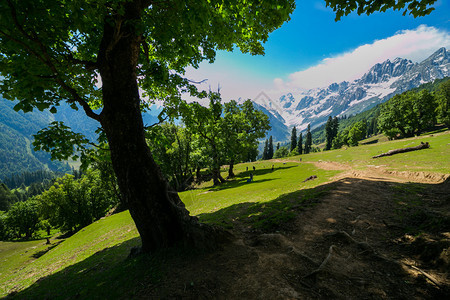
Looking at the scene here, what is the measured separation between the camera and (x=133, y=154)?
6078 millimetres

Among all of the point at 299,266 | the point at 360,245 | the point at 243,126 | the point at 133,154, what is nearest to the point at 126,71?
the point at 133,154

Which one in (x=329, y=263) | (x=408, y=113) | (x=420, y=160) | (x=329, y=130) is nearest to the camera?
(x=329, y=263)

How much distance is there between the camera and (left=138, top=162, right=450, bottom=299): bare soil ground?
414cm

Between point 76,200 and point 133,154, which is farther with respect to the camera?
point 76,200

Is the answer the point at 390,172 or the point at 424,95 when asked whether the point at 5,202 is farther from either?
the point at 424,95

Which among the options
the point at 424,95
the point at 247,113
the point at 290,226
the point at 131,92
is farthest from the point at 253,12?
the point at 424,95

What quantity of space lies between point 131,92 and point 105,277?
6436mm

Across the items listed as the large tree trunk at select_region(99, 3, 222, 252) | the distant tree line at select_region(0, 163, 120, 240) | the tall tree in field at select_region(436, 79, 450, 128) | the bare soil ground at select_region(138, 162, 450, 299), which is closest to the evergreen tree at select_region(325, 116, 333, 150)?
the tall tree in field at select_region(436, 79, 450, 128)

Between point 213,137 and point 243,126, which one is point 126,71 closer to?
point 213,137

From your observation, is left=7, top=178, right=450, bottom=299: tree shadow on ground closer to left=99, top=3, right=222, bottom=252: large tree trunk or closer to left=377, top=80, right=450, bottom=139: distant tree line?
left=99, top=3, right=222, bottom=252: large tree trunk

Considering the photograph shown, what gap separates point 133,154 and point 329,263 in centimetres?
671

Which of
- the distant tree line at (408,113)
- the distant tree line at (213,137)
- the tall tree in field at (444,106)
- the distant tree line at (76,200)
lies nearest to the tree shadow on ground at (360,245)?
the distant tree line at (213,137)

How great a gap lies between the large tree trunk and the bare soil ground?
1.02m

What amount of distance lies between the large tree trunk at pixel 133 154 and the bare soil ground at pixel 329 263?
3.35 feet
